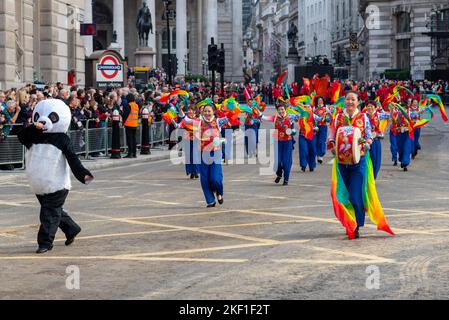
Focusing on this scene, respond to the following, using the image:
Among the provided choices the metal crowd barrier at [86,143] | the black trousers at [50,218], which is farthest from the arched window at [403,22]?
the black trousers at [50,218]

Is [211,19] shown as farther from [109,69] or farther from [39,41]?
[109,69]

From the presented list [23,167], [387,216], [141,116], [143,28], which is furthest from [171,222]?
[143,28]

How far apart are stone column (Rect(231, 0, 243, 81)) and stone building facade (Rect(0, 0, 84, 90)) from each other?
3361 inches

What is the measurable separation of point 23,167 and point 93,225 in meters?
11.0

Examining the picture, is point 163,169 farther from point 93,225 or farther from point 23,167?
point 93,225

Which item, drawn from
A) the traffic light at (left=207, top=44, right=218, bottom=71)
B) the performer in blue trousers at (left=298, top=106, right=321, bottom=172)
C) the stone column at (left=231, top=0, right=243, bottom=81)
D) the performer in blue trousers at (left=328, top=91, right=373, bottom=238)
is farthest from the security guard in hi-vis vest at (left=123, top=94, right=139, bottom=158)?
the stone column at (left=231, top=0, right=243, bottom=81)

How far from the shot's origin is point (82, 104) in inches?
1148

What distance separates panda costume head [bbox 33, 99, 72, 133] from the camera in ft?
42.1

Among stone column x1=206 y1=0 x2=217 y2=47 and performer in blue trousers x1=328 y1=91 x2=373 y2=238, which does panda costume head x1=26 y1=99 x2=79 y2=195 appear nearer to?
performer in blue trousers x1=328 y1=91 x2=373 y2=238

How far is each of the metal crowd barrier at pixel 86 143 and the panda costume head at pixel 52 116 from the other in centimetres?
1210

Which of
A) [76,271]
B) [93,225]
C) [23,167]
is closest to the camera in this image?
[76,271]

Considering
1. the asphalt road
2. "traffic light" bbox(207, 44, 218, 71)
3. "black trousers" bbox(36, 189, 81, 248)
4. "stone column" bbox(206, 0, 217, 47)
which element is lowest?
the asphalt road

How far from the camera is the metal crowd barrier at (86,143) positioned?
2503 cm

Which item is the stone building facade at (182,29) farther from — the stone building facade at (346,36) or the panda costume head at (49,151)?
the panda costume head at (49,151)
